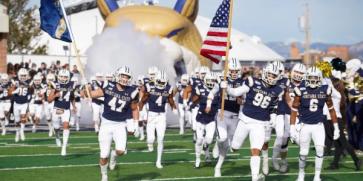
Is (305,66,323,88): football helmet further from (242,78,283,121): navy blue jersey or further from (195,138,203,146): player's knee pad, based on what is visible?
(195,138,203,146): player's knee pad

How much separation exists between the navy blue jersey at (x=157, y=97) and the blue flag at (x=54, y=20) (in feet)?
9.06

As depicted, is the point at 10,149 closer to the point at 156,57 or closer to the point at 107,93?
the point at 107,93

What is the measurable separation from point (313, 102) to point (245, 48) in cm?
7660

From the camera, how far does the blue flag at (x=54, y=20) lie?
49.1 ft

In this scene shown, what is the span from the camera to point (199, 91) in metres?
17.2

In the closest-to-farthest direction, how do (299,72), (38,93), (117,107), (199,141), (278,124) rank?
(117,107) → (299,72) → (278,124) → (199,141) → (38,93)

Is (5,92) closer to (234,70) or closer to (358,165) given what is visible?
(234,70)

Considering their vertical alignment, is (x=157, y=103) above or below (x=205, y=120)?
above

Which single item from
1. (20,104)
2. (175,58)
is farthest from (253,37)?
(20,104)

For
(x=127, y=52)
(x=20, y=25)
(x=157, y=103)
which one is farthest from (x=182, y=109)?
(x=20, y=25)

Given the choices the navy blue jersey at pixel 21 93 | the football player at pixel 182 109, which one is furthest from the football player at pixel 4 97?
the football player at pixel 182 109

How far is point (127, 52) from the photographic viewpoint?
104ft

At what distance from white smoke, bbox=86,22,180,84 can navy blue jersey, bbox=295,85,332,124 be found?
56.9 feet

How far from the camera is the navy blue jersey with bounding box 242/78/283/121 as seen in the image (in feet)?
44.2
